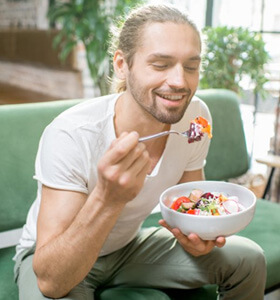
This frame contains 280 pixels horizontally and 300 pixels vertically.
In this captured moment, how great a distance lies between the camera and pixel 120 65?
150 cm

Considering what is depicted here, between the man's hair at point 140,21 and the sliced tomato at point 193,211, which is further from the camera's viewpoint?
the man's hair at point 140,21

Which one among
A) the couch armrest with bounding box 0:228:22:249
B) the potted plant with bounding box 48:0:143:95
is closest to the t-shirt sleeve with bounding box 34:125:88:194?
the couch armrest with bounding box 0:228:22:249

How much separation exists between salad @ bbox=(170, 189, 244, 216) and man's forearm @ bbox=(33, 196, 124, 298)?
24 cm

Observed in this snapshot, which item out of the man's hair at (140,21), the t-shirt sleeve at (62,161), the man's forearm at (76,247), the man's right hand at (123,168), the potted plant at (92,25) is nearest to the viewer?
the man's right hand at (123,168)

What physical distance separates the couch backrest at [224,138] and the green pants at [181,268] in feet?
2.55

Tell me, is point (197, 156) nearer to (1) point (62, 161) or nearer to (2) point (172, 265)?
(2) point (172, 265)

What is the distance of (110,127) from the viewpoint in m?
1.43

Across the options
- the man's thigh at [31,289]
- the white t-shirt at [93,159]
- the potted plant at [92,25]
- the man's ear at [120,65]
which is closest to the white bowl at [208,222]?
the white t-shirt at [93,159]

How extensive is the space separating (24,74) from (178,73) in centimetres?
584

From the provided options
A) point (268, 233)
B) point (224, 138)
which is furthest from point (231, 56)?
point (268, 233)

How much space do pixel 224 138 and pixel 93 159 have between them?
3.66ft

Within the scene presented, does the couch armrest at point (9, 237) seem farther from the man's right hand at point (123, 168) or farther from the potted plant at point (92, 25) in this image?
the potted plant at point (92, 25)

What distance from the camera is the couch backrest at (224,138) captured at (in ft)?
7.61

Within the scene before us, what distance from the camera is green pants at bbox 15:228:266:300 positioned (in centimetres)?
150
